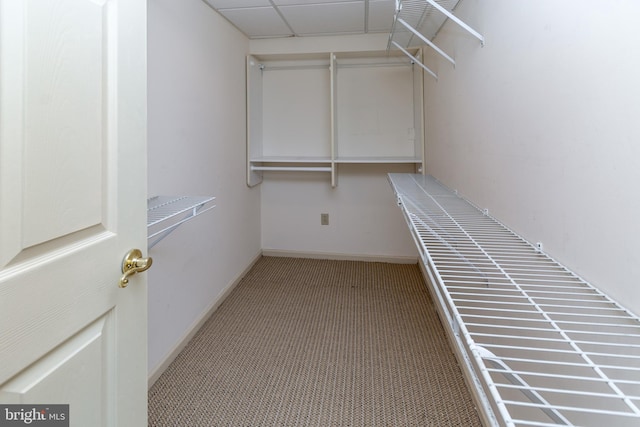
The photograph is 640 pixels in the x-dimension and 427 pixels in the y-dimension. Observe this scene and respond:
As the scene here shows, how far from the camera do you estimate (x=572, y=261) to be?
1.01 metres

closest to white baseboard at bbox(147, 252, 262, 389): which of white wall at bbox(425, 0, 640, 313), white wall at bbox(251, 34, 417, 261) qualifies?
white wall at bbox(251, 34, 417, 261)

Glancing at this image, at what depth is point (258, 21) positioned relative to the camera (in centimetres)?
286

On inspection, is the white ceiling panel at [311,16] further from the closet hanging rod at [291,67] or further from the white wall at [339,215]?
the white wall at [339,215]

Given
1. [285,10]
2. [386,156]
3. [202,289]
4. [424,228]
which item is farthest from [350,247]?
[424,228]

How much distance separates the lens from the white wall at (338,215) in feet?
12.0

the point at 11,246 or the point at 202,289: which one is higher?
the point at 11,246

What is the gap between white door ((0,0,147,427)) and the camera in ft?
1.95

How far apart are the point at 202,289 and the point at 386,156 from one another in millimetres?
2128

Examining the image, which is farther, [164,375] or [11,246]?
[164,375]

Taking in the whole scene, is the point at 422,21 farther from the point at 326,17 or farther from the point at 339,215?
the point at 339,215

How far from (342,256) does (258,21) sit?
226 centimetres

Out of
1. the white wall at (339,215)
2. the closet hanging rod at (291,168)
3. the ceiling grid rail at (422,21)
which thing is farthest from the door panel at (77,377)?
the white wall at (339,215)

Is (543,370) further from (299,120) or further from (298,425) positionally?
(299,120)

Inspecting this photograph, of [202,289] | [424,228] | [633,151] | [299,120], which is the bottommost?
[202,289]
